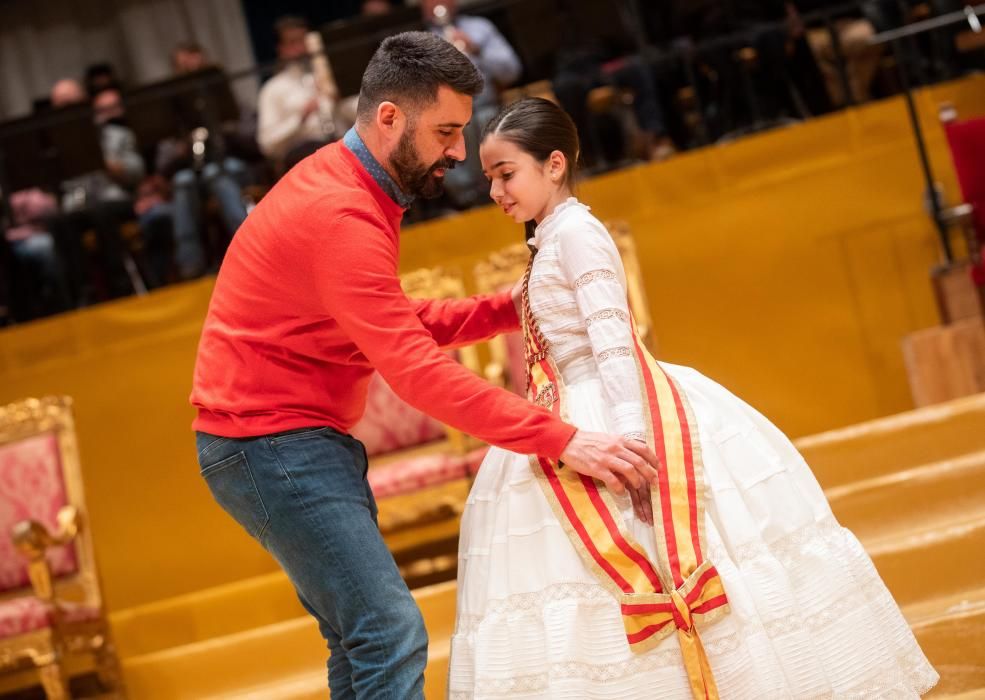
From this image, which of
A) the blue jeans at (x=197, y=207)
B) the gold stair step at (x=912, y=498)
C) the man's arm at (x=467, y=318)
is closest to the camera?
the man's arm at (x=467, y=318)

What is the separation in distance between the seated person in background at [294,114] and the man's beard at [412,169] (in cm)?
313

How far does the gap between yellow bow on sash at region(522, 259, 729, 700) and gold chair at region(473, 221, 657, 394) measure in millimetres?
1839

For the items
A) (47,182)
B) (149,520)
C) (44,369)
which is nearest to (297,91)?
(47,182)

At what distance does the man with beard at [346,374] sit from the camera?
1.81 meters

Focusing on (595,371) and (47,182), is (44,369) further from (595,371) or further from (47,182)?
(595,371)

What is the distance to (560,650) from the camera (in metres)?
1.82

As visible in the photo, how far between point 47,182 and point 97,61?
2.52m

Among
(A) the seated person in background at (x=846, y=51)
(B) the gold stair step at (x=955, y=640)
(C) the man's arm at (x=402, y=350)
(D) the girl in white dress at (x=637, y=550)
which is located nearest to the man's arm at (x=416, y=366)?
(C) the man's arm at (x=402, y=350)

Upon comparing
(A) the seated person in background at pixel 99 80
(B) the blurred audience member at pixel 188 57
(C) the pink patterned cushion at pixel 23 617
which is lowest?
(C) the pink patterned cushion at pixel 23 617

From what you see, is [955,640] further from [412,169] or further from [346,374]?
[412,169]

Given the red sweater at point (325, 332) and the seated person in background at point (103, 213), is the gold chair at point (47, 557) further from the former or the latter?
the red sweater at point (325, 332)

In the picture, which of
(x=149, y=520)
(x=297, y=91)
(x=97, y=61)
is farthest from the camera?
(x=97, y=61)

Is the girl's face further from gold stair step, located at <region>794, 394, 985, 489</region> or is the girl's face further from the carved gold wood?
the carved gold wood

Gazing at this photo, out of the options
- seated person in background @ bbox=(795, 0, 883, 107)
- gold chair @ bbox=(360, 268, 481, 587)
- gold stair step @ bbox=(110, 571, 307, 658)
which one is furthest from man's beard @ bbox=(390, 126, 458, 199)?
seated person in background @ bbox=(795, 0, 883, 107)
